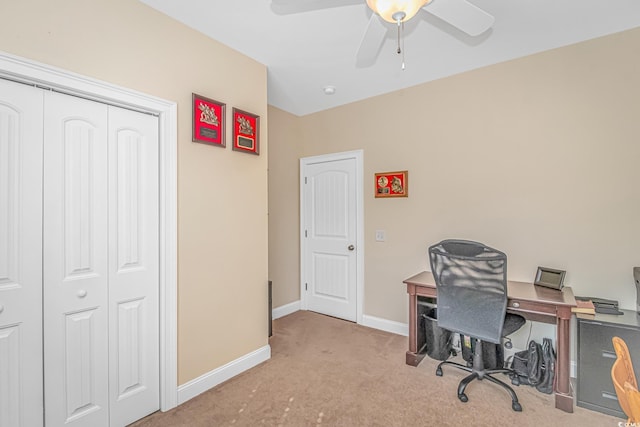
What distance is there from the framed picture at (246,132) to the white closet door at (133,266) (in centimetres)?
62

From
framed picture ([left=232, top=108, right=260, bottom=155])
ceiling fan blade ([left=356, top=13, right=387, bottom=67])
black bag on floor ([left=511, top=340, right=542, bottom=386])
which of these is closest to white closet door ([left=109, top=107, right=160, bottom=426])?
framed picture ([left=232, top=108, right=260, bottom=155])

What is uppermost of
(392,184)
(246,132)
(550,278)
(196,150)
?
(246,132)

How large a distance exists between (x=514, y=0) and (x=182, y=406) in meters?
3.43

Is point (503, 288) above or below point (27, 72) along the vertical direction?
below

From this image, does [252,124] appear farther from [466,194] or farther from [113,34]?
[466,194]

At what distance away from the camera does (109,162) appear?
1.83m

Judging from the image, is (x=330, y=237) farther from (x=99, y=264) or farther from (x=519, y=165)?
(x=99, y=264)

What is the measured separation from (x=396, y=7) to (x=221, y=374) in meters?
2.66

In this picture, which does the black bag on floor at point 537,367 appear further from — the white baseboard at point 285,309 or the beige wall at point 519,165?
the white baseboard at point 285,309

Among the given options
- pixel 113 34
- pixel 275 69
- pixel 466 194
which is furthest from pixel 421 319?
pixel 113 34

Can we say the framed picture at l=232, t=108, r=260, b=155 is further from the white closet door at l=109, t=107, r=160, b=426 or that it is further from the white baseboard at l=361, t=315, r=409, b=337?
the white baseboard at l=361, t=315, r=409, b=337

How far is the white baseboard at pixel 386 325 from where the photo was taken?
3311mm

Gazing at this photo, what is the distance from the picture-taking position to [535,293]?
2307 mm

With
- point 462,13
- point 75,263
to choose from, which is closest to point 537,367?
point 462,13
